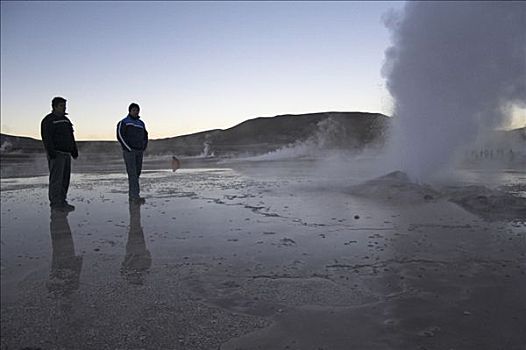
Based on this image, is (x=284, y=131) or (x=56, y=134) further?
(x=284, y=131)

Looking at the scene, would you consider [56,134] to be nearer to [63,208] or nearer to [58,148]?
[58,148]

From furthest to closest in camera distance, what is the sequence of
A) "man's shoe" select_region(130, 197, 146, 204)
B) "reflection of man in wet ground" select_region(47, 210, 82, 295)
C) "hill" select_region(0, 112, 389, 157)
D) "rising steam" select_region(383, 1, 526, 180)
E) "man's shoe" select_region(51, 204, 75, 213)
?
"hill" select_region(0, 112, 389, 157) < "rising steam" select_region(383, 1, 526, 180) < "man's shoe" select_region(130, 197, 146, 204) < "man's shoe" select_region(51, 204, 75, 213) < "reflection of man in wet ground" select_region(47, 210, 82, 295)

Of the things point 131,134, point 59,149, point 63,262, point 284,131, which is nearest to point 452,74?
point 131,134

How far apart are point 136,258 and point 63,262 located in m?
0.65

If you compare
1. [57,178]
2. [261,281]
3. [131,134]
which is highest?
[131,134]

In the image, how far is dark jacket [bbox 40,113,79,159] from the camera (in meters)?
6.89

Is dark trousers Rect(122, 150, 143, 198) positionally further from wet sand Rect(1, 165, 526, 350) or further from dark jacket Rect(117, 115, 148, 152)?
wet sand Rect(1, 165, 526, 350)

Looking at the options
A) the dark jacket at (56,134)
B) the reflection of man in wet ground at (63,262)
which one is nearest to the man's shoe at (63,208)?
the dark jacket at (56,134)

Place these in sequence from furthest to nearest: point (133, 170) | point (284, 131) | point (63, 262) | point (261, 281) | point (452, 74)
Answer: point (284, 131) < point (452, 74) < point (133, 170) < point (63, 262) < point (261, 281)

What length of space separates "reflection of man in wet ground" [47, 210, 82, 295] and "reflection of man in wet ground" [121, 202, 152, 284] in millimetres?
405

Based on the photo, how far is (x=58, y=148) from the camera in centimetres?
719

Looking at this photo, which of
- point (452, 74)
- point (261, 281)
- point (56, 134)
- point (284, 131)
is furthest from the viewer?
point (284, 131)

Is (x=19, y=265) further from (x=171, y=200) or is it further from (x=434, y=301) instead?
(x=171, y=200)

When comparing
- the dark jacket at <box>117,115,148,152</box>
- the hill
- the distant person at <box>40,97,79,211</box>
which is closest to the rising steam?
the dark jacket at <box>117,115,148,152</box>
